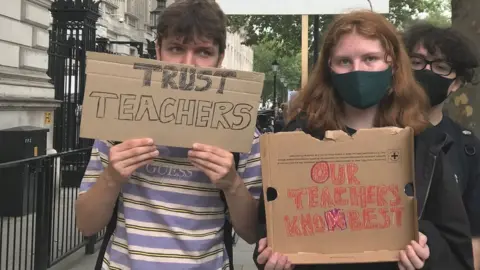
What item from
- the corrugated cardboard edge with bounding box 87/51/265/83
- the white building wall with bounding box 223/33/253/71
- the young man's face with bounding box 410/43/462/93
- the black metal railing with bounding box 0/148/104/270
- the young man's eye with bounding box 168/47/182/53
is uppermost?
the white building wall with bounding box 223/33/253/71

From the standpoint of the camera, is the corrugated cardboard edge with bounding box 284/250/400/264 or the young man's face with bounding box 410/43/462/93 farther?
the young man's face with bounding box 410/43/462/93

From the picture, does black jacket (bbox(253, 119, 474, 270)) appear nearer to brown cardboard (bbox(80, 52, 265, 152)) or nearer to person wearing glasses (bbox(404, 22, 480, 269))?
brown cardboard (bbox(80, 52, 265, 152))

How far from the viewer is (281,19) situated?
1852 centimetres

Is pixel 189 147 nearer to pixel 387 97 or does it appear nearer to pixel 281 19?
pixel 387 97

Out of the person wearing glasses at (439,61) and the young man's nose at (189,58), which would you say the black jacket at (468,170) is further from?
the young man's nose at (189,58)

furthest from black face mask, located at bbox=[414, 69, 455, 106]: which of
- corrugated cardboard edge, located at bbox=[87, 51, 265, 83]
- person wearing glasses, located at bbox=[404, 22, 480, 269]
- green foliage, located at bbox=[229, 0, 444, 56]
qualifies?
green foliage, located at bbox=[229, 0, 444, 56]

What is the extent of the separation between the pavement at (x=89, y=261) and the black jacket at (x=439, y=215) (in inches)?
164

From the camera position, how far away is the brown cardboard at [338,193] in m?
1.86

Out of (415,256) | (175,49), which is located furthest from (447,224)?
(175,49)

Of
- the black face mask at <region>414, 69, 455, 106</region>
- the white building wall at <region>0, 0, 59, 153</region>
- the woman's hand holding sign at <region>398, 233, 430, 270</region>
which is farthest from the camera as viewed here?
the white building wall at <region>0, 0, 59, 153</region>

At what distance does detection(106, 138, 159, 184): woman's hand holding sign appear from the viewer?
189 cm

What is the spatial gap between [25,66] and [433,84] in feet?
30.3

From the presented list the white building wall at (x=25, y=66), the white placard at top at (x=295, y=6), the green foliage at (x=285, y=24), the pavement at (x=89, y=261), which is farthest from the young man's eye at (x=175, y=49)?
the green foliage at (x=285, y=24)

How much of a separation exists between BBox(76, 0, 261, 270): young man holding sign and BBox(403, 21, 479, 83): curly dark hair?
4.11 ft
